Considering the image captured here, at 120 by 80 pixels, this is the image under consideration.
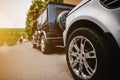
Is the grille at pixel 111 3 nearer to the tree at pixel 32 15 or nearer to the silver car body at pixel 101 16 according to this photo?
the silver car body at pixel 101 16

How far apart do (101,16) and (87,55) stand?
551mm

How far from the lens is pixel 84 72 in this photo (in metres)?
2.40

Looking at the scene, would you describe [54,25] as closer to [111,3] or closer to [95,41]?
[95,41]

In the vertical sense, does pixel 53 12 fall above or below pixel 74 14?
above

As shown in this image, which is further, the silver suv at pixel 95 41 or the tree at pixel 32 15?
the tree at pixel 32 15

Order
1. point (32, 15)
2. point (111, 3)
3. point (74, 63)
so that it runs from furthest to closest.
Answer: point (32, 15) → point (74, 63) → point (111, 3)

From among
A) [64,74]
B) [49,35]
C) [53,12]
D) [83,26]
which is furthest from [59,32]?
[83,26]

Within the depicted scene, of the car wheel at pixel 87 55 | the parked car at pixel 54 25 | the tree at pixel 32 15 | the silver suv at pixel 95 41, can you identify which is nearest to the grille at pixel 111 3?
the silver suv at pixel 95 41

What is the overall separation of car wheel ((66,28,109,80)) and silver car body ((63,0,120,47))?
0.57ft

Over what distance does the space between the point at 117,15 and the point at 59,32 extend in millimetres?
3743

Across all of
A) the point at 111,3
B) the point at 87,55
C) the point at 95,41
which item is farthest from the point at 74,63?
the point at 111,3

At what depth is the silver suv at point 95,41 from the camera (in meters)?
1.94

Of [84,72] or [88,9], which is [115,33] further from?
[84,72]

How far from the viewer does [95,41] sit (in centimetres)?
214
